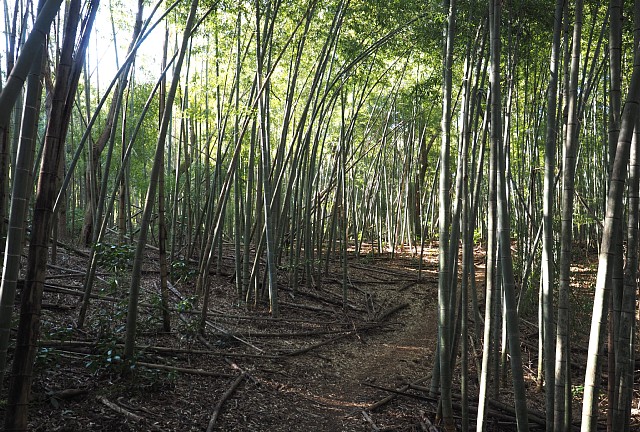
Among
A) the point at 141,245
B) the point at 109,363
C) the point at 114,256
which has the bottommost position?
the point at 109,363

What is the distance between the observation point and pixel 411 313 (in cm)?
830

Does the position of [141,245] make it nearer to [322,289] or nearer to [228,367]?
[228,367]

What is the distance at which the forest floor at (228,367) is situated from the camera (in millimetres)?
3260

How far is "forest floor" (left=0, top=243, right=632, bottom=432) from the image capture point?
326cm

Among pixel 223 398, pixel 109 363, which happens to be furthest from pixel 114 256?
pixel 223 398

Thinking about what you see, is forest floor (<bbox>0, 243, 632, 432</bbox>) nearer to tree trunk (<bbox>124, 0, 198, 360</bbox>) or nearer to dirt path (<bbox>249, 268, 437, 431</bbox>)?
dirt path (<bbox>249, 268, 437, 431</bbox>)

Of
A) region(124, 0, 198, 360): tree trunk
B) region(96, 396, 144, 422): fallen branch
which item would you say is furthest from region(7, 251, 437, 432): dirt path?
region(124, 0, 198, 360): tree trunk

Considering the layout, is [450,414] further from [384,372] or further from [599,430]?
[384,372]

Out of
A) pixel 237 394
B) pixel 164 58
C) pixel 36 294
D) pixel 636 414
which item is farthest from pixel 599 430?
pixel 164 58

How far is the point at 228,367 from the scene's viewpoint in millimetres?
4527

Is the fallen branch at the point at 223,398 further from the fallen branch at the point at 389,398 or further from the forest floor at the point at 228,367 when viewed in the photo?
the fallen branch at the point at 389,398

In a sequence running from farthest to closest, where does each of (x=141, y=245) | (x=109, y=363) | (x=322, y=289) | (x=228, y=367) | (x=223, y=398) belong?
(x=322, y=289)
(x=228, y=367)
(x=223, y=398)
(x=141, y=245)
(x=109, y=363)

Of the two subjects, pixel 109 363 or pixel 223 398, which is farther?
pixel 223 398

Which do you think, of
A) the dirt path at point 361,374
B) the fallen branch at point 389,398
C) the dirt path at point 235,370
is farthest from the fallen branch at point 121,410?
the fallen branch at point 389,398
